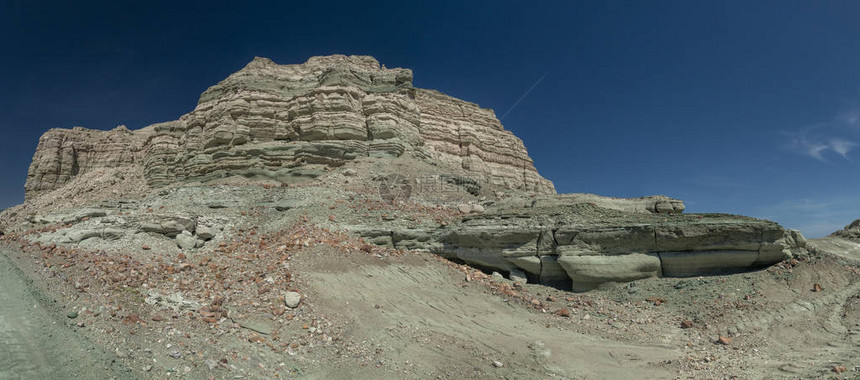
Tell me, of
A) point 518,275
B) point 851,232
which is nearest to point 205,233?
point 518,275

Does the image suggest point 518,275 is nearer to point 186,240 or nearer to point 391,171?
point 186,240

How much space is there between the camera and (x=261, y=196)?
16.0m

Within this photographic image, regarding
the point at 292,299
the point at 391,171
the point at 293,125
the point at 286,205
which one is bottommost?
the point at 292,299

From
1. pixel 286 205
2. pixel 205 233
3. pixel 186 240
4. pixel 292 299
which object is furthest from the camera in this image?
pixel 286 205

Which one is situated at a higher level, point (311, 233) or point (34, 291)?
point (311, 233)

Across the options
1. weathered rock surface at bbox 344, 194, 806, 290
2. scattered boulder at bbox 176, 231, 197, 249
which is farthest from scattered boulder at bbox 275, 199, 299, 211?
weathered rock surface at bbox 344, 194, 806, 290

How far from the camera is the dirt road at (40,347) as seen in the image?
4652 millimetres

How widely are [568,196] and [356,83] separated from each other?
16544 mm

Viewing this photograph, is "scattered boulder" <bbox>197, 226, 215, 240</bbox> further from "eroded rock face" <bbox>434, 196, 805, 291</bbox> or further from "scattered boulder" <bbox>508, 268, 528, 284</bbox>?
"scattered boulder" <bbox>508, 268, 528, 284</bbox>

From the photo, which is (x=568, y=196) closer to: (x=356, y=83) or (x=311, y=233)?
(x=311, y=233)

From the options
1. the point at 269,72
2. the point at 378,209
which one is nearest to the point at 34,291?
the point at 378,209

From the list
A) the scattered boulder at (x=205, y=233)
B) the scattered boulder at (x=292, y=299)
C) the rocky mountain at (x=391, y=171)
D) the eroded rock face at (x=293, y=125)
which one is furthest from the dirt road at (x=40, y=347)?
the eroded rock face at (x=293, y=125)

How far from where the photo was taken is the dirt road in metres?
4.65

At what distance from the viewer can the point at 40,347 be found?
506 centimetres
